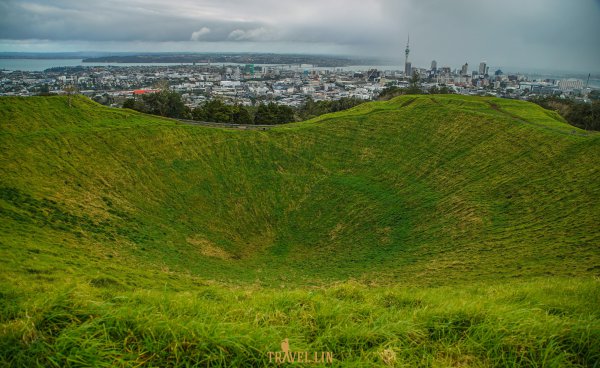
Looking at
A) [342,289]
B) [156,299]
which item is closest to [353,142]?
[342,289]

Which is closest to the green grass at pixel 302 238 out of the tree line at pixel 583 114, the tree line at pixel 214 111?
the tree line at pixel 214 111

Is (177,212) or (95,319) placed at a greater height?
(95,319)

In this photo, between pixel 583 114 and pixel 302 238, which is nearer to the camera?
pixel 302 238

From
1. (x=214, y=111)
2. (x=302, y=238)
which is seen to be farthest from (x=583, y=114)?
(x=214, y=111)

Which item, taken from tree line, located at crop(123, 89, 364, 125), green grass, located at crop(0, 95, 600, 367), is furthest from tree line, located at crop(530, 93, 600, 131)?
tree line, located at crop(123, 89, 364, 125)

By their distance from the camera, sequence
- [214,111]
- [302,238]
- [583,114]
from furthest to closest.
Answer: [583,114]
[214,111]
[302,238]

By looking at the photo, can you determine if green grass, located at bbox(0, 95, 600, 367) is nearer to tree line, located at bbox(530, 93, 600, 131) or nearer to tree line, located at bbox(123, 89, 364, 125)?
tree line, located at bbox(123, 89, 364, 125)

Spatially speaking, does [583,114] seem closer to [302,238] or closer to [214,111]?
[302,238]

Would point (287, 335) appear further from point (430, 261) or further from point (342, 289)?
point (430, 261)
